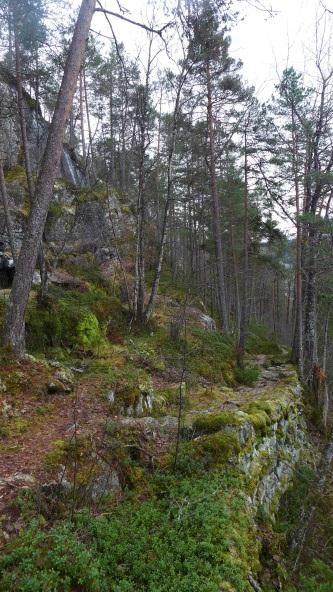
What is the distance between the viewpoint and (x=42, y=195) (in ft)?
19.3

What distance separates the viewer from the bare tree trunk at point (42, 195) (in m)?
5.77

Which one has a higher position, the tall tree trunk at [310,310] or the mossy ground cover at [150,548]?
the tall tree trunk at [310,310]

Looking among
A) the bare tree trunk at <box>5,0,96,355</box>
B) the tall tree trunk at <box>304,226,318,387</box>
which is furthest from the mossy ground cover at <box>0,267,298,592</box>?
the tall tree trunk at <box>304,226,318,387</box>

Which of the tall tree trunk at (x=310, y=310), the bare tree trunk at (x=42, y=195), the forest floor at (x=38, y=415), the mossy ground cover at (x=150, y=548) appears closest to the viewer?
the mossy ground cover at (x=150, y=548)

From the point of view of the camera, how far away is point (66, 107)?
236 inches

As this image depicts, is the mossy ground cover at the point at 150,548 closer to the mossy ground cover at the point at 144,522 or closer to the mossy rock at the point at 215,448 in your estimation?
the mossy ground cover at the point at 144,522

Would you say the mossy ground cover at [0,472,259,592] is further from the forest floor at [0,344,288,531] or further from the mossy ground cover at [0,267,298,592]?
the forest floor at [0,344,288,531]

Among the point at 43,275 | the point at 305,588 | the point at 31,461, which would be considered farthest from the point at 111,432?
the point at 43,275

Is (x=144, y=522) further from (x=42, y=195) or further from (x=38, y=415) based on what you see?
(x=42, y=195)

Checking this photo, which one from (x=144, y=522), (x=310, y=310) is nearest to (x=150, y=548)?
(x=144, y=522)

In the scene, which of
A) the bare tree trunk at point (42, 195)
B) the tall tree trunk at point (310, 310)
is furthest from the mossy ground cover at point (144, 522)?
the tall tree trunk at point (310, 310)

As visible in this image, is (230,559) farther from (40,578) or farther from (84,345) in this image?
(84,345)

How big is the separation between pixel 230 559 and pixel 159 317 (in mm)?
8806

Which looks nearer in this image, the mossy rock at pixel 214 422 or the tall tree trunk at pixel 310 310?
the mossy rock at pixel 214 422
